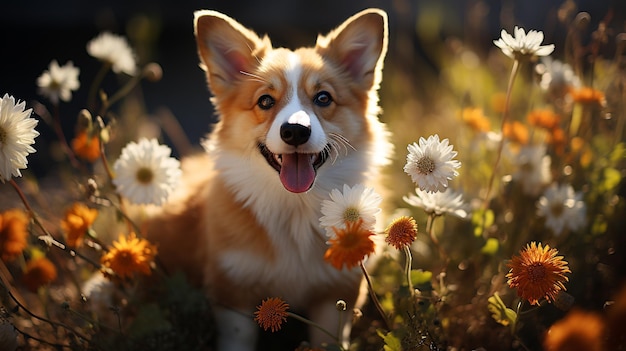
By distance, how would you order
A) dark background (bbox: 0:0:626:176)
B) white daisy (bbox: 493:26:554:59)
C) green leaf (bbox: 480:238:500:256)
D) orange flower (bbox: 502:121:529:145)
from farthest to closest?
dark background (bbox: 0:0:626:176), orange flower (bbox: 502:121:529:145), green leaf (bbox: 480:238:500:256), white daisy (bbox: 493:26:554:59)

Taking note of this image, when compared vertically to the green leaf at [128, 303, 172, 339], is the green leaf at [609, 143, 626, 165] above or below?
above

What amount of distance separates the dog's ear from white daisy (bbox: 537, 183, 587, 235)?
842mm

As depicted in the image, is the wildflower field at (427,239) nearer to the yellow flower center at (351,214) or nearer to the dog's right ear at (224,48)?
the yellow flower center at (351,214)

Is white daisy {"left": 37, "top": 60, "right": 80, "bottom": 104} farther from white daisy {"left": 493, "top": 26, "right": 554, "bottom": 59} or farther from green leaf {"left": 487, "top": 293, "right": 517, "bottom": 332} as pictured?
green leaf {"left": 487, "top": 293, "right": 517, "bottom": 332}

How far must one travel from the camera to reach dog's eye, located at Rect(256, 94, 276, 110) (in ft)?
6.98

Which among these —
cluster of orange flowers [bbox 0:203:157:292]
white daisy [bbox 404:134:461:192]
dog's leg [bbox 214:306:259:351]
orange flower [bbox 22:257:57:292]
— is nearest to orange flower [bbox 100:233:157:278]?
cluster of orange flowers [bbox 0:203:157:292]

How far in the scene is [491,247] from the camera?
2.09 metres

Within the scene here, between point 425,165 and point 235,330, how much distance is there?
1.07 metres

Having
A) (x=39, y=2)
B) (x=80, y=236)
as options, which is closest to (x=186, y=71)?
(x=39, y=2)

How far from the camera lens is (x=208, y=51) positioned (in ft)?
7.19

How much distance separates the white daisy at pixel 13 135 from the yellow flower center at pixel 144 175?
0.41 metres

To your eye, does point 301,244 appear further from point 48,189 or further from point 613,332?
point 48,189

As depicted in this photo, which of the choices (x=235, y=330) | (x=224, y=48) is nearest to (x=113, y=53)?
(x=224, y=48)

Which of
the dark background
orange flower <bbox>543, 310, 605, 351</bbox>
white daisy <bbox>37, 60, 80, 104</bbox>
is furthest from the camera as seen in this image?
the dark background
